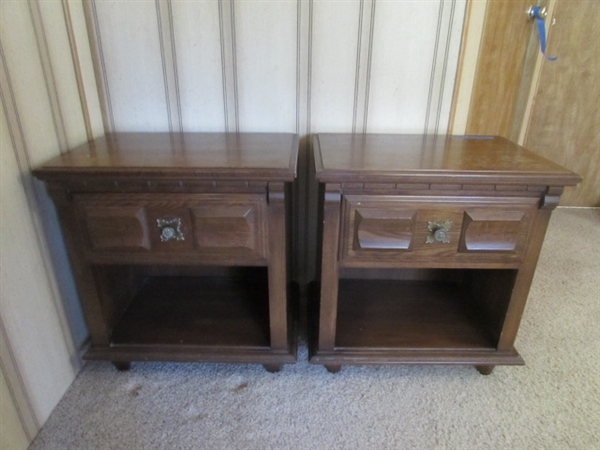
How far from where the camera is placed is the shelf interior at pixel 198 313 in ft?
4.14

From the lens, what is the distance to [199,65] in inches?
52.2

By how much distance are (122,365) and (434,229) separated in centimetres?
100

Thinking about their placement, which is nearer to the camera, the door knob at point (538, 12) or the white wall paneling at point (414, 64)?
the white wall paneling at point (414, 64)

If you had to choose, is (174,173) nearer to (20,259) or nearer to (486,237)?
(20,259)

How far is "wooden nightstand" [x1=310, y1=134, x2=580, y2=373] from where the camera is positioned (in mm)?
1003

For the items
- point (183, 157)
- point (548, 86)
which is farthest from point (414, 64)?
point (548, 86)

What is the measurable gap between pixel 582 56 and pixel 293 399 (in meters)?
2.31

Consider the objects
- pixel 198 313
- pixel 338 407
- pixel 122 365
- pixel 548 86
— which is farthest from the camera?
pixel 548 86

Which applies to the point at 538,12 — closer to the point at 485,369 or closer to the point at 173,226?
the point at 485,369

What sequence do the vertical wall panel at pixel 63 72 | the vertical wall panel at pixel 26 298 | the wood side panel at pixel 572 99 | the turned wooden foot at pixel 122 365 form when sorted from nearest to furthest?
the vertical wall panel at pixel 26 298 < the vertical wall panel at pixel 63 72 < the turned wooden foot at pixel 122 365 < the wood side panel at pixel 572 99

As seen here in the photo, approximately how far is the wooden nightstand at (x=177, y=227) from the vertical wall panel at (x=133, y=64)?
95 mm

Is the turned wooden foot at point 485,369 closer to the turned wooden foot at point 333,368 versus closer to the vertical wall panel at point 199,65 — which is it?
the turned wooden foot at point 333,368

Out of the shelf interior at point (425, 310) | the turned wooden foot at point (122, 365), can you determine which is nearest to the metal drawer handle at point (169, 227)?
the turned wooden foot at point (122, 365)

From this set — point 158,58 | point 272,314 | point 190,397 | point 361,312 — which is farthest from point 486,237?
point 158,58
